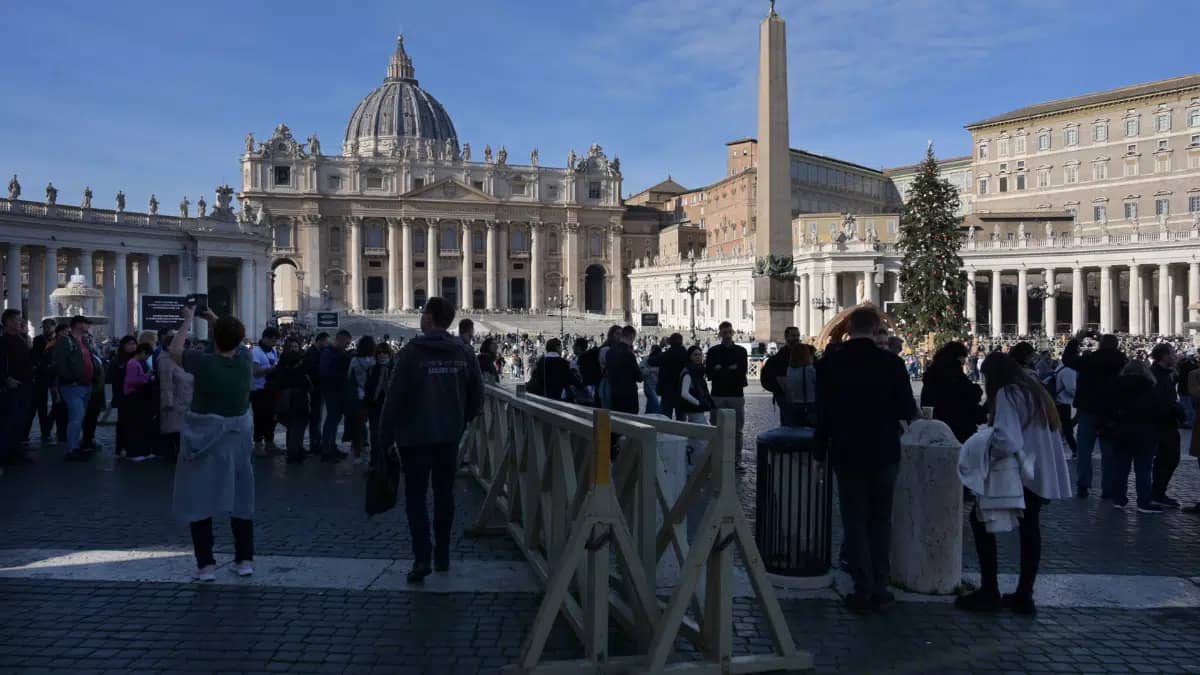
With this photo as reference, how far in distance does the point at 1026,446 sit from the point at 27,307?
53091mm

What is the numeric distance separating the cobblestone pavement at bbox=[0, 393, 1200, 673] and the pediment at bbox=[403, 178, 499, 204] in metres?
86.6

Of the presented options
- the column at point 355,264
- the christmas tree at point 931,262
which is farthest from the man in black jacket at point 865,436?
the column at point 355,264

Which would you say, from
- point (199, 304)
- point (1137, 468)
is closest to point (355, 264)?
point (199, 304)

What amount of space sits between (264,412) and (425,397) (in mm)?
7270

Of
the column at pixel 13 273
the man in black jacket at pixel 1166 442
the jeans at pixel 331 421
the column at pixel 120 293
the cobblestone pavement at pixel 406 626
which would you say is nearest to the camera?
the cobblestone pavement at pixel 406 626

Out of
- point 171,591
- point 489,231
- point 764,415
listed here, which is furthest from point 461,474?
point 489,231

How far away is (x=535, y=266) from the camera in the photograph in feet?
315

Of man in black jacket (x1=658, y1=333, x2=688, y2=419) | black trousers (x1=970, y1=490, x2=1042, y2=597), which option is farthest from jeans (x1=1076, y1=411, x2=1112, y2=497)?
man in black jacket (x1=658, y1=333, x2=688, y2=419)

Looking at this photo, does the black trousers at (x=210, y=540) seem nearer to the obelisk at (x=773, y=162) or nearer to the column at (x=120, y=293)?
the obelisk at (x=773, y=162)

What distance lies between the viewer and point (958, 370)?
848 centimetres

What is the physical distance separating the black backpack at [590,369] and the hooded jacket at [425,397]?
5541 millimetres

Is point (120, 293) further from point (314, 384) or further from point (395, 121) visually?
point (395, 121)

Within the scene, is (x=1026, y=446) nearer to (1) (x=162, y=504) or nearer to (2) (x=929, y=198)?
(1) (x=162, y=504)

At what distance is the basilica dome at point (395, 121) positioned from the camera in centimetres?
10481
